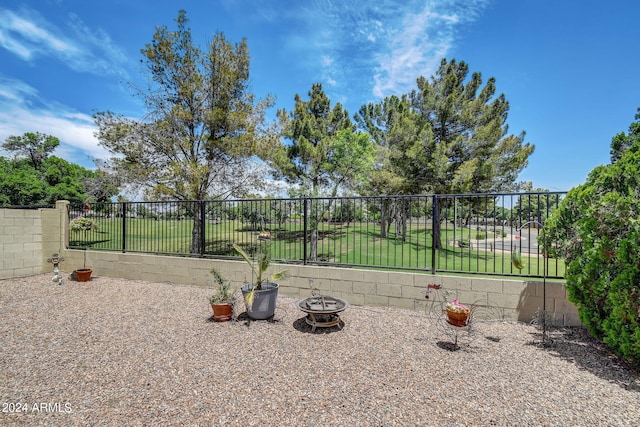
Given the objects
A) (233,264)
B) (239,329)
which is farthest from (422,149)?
(239,329)

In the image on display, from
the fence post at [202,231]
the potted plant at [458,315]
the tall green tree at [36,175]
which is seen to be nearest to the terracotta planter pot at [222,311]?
the fence post at [202,231]

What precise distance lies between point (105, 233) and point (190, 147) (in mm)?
3551

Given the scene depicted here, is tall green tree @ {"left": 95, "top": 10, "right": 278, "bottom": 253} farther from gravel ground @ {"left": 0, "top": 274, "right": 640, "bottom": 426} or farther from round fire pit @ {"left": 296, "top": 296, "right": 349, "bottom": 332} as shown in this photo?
round fire pit @ {"left": 296, "top": 296, "right": 349, "bottom": 332}

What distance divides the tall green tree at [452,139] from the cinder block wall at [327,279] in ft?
22.6

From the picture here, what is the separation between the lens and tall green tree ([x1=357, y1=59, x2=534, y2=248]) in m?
10.4

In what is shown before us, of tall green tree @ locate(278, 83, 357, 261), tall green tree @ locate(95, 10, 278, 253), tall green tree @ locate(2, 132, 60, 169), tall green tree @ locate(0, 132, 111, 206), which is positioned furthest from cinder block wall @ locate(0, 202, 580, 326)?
tall green tree @ locate(2, 132, 60, 169)

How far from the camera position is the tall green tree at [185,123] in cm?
837

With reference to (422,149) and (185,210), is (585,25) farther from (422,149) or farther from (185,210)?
(185,210)

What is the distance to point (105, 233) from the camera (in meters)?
7.13

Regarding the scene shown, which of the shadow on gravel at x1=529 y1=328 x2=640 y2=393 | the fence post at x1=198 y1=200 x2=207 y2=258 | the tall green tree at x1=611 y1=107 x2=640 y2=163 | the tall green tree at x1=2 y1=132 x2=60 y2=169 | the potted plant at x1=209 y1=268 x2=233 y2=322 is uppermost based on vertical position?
the tall green tree at x1=2 y1=132 x2=60 y2=169

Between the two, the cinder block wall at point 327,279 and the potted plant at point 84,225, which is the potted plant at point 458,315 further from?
the potted plant at point 84,225

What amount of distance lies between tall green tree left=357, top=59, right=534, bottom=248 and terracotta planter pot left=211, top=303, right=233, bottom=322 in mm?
8528

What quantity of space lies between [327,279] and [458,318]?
2.22m

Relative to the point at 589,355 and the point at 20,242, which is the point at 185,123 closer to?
the point at 20,242
